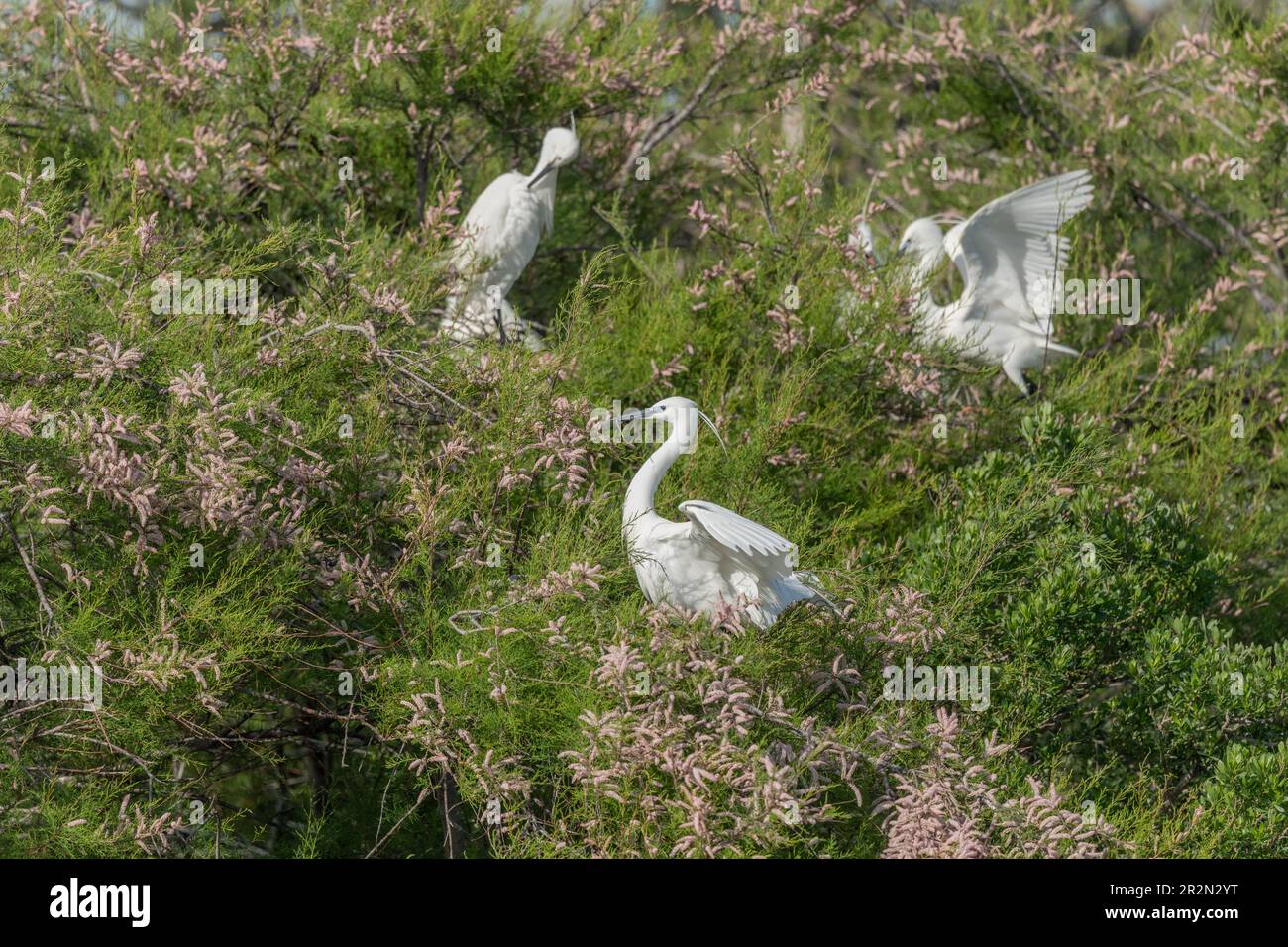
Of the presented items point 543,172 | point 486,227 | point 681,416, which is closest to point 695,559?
point 681,416

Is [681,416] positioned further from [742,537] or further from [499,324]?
[499,324]

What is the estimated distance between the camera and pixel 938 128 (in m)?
8.82

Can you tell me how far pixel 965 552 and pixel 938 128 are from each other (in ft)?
13.7

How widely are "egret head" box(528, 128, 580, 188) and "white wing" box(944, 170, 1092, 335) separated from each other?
151 centimetres

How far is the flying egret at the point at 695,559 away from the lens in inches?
175

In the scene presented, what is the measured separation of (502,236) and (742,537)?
2.43m

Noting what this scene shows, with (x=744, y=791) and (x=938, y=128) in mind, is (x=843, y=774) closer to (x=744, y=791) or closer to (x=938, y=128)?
(x=744, y=791)

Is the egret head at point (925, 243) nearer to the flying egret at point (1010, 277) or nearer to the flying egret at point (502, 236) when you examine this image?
the flying egret at point (1010, 277)


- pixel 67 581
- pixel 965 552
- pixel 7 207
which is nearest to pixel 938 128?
pixel 965 552

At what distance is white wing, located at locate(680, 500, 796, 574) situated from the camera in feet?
14.0

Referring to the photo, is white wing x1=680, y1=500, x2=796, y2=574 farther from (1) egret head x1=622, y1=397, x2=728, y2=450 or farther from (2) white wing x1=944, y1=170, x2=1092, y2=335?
(2) white wing x1=944, y1=170, x2=1092, y2=335

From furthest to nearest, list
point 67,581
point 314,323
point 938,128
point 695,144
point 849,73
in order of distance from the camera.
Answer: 1. point 695,144
2. point 938,128
3. point 849,73
4. point 314,323
5. point 67,581

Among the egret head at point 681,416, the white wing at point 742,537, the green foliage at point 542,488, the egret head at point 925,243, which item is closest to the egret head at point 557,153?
the green foliage at point 542,488

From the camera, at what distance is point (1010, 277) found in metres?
6.63
